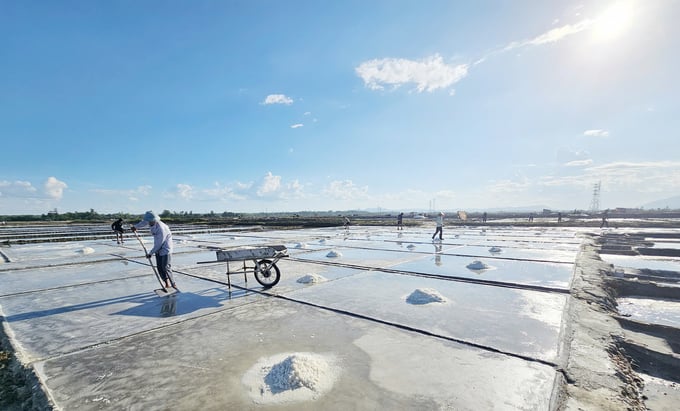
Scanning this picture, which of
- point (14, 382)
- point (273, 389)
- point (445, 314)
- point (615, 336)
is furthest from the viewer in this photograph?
point (445, 314)

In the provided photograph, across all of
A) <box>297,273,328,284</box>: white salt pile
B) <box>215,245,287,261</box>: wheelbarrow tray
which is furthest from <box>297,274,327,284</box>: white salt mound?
<box>215,245,287,261</box>: wheelbarrow tray

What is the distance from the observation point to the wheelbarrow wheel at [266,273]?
617cm

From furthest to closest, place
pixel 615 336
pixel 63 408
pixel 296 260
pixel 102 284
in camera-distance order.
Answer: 1. pixel 296 260
2. pixel 102 284
3. pixel 615 336
4. pixel 63 408

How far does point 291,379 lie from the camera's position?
2.76 m

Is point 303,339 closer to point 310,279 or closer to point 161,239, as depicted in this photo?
point 310,279

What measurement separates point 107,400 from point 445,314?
4.02m

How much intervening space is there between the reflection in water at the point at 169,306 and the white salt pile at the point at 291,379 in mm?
2432

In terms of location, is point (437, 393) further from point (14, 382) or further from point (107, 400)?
point (14, 382)

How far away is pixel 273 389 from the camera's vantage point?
2695mm

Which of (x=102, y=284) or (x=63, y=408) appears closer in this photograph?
(x=63, y=408)

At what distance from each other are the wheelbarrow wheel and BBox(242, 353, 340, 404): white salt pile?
3107mm

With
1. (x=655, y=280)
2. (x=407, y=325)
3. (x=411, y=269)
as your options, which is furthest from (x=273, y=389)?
(x=655, y=280)

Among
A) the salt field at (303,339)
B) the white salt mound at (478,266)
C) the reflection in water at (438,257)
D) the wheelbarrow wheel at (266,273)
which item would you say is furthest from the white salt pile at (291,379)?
the reflection in water at (438,257)

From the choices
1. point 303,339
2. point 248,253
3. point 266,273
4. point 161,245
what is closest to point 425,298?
point 303,339
